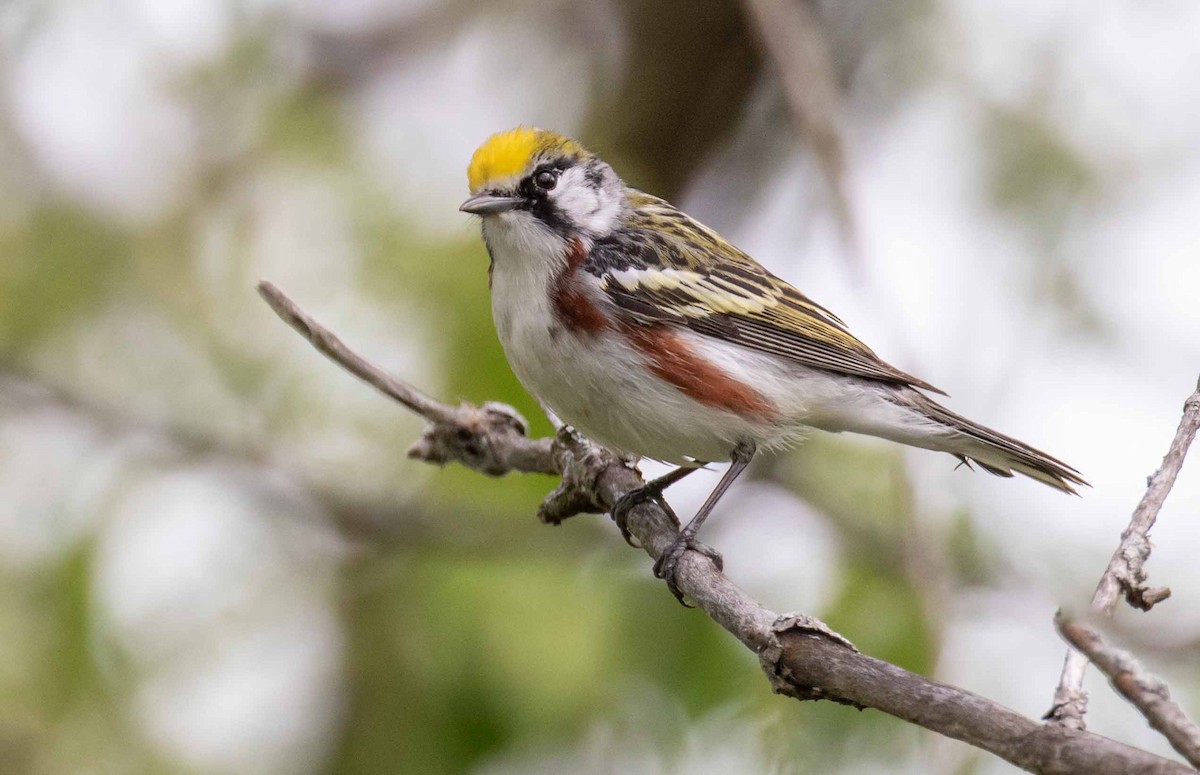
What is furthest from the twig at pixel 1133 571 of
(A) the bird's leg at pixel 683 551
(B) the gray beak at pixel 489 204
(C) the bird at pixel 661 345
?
(B) the gray beak at pixel 489 204

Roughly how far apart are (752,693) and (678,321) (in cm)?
133

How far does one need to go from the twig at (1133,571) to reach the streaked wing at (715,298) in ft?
5.17

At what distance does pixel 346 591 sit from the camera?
5.31 meters

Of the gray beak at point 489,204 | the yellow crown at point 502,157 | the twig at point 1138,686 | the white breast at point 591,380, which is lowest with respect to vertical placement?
the twig at point 1138,686

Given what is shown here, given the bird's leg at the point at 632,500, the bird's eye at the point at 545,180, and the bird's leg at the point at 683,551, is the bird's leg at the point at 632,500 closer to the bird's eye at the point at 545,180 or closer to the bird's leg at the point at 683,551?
the bird's leg at the point at 683,551

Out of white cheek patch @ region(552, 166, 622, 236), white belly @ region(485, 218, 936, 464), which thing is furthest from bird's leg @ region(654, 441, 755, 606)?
white cheek patch @ region(552, 166, 622, 236)

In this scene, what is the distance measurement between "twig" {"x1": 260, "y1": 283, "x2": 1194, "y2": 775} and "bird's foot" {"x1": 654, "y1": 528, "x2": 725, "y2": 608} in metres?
0.05

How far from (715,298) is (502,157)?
957mm

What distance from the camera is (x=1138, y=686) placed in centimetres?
180

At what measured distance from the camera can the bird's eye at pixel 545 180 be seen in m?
4.49

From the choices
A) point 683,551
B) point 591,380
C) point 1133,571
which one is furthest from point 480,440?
point 1133,571

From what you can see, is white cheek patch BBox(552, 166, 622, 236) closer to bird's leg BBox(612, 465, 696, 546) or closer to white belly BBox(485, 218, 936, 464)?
white belly BBox(485, 218, 936, 464)

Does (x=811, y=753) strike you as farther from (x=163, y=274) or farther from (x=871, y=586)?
(x=163, y=274)

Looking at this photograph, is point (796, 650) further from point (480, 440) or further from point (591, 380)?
point (480, 440)
